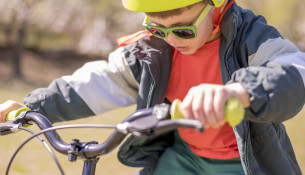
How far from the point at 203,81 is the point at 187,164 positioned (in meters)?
0.43

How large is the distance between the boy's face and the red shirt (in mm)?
108

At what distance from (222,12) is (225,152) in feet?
2.23

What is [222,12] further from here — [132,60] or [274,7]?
[274,7]

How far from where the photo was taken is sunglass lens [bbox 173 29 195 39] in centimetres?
196

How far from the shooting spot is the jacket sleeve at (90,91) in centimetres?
223

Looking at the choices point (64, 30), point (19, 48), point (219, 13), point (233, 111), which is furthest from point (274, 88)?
point (64, 30)

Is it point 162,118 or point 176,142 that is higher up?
point 162,118

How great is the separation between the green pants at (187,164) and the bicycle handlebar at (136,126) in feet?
2.82

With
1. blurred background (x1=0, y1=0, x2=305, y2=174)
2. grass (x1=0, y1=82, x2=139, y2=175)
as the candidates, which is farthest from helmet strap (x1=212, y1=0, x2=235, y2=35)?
blurred background (x1=0, y1=0, x2=305, y2=174)

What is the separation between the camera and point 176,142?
2492mm

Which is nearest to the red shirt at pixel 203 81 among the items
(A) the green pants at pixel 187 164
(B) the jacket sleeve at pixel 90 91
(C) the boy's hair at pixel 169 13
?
(A) the green pants at pixel 187 164

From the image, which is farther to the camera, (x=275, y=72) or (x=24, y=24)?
(x=24, y=24)

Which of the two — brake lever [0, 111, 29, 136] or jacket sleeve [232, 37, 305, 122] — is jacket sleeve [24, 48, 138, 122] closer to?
brake lever [0, 111, 29, 136]

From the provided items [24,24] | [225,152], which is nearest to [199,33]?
[225,152]
